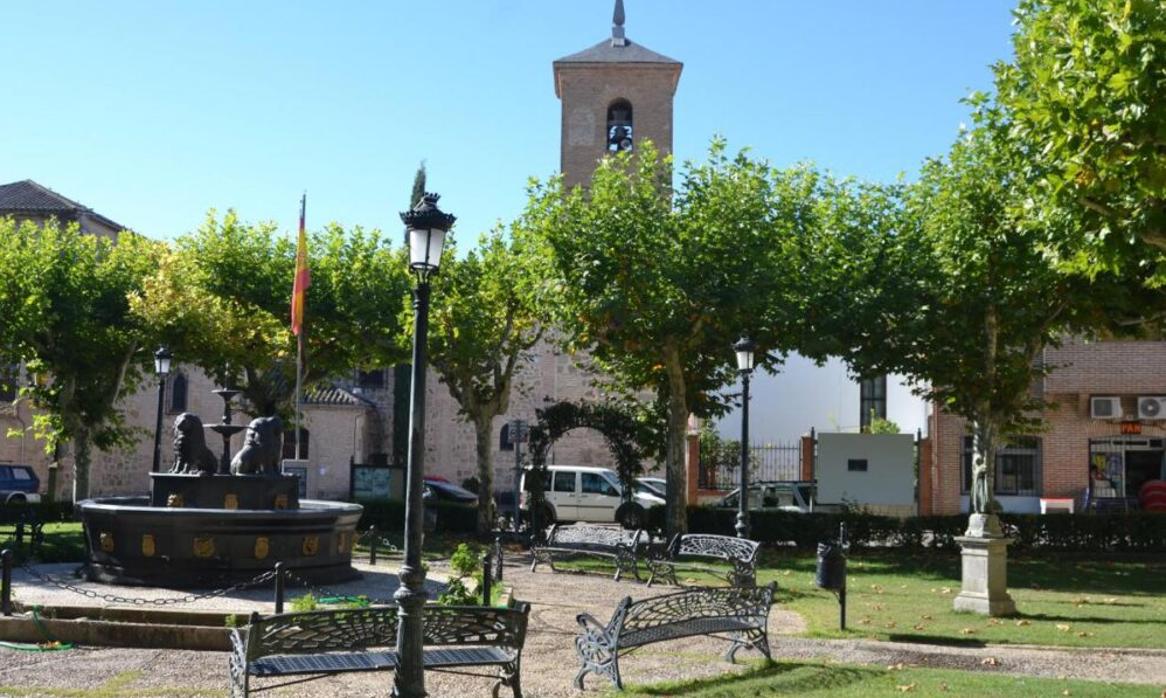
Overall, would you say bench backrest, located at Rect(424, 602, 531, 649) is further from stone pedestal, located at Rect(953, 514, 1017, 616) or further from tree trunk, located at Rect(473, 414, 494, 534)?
tree trunk, located at Rect(473, 414, 494, 534)

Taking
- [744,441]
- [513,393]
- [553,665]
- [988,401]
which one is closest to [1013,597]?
[744,441]

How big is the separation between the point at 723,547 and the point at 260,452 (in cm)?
612

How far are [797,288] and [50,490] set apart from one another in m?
18.1

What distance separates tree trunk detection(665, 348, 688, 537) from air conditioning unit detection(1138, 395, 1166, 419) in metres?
13.1

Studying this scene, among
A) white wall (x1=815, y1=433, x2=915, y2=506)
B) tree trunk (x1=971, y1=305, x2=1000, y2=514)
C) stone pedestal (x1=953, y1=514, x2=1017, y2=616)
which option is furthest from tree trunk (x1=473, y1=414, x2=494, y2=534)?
Result: stone pedestal (x1=953, y1=514, x2=1017, y2=616)

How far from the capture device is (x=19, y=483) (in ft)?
109

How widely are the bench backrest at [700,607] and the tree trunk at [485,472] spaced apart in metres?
15.7

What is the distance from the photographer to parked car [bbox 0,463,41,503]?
106 ft

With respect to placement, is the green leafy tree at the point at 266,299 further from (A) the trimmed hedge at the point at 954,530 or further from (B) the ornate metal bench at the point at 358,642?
(B) the ornate metal bench at the point at 358,642

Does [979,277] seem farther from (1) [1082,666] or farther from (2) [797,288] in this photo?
(1) [1082,666]

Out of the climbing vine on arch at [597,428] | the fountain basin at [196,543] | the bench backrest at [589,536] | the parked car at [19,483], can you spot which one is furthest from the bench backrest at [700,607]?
the parked car at [19,483]

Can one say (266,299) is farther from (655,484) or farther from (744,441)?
(744,441)

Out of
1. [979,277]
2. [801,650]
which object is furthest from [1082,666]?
[979,277]

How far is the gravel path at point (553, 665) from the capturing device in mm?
8586
